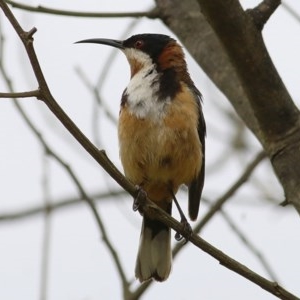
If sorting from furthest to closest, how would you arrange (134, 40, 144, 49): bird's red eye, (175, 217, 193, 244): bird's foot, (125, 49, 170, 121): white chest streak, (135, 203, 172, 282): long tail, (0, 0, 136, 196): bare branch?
(134, 40, 144, 49): bird's red eye, (135, 203, 172, 282): long tail, (125, 49, 170, 121): white chest streak, (175, 217, 193, 244): bird's foot, (0, 0, 136, 196): bare branch

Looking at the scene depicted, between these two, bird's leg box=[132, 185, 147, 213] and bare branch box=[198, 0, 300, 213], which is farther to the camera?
bird's leg box=[132, 185, 147, 213]

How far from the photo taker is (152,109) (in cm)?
476

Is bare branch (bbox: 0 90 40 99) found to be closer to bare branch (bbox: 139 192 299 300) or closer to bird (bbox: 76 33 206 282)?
bare branch (bbox: 139 192 299 300)

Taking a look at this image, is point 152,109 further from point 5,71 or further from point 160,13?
point 5,71

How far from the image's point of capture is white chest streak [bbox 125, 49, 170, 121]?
4.75m

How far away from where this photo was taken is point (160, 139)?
473 cm

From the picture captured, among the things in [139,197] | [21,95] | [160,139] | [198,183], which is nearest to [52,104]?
[21,95]

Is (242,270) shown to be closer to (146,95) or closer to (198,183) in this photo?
(146,95)

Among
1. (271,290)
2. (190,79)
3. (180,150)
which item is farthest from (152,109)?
(271,290)

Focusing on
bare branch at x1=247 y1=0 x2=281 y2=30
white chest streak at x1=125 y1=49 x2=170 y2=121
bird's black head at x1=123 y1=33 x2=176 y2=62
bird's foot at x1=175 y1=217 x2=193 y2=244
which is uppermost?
bird's black head at x1=123 y1=33 x2=176 y2=62

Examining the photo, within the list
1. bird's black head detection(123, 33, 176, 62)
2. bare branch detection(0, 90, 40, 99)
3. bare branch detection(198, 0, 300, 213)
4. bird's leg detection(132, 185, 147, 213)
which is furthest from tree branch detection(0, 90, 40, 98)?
bird's black head detection(123, 33, 176, 62)

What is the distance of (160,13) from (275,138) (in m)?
1.55

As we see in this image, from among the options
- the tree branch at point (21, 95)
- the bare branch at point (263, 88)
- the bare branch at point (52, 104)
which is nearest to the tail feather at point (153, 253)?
the bare branch at point (263, 88)

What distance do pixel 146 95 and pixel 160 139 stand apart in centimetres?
34
